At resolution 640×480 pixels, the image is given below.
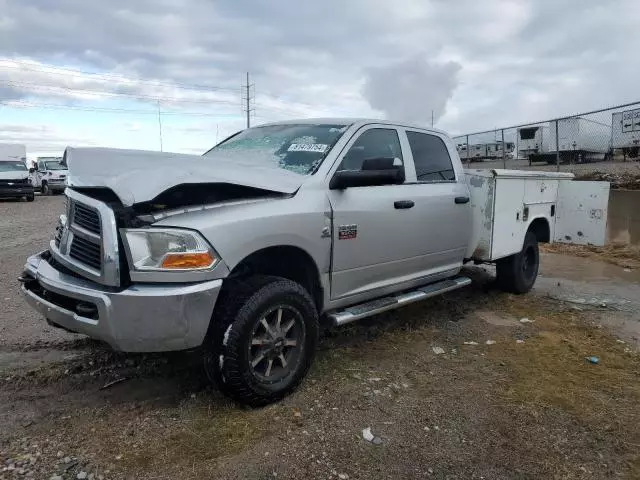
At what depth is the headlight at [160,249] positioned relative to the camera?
299 cm

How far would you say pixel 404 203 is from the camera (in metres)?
4.48

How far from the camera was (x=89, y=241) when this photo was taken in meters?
3.24

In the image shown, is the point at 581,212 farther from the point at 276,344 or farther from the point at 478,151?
the point at 478,151

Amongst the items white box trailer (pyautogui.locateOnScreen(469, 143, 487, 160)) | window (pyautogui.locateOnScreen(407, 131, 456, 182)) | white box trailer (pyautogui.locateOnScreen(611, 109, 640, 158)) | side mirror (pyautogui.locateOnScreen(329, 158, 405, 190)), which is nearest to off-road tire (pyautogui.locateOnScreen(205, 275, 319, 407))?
side mirror (pyautogui.locateOnScreen(329, 158, 405, 190))

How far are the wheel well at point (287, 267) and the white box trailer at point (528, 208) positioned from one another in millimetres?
2346

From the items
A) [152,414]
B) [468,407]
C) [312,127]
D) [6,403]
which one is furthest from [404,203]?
[6,403]

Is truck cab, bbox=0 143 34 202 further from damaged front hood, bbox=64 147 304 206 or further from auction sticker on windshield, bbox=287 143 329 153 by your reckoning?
auction sticker on windshield, bbox=287 143 329 153

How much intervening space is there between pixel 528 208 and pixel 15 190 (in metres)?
20.8

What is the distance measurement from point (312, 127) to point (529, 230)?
11.2 feet

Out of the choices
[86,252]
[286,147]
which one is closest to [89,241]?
[86,252]

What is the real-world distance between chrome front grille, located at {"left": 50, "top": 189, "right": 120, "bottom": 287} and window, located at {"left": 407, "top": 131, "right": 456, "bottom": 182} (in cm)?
278

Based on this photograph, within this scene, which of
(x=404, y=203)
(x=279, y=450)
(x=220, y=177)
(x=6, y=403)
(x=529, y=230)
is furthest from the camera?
(x=529, y=230)

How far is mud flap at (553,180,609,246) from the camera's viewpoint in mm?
6629

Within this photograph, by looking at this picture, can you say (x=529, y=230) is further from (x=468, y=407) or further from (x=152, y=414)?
(x=152, y=414)
